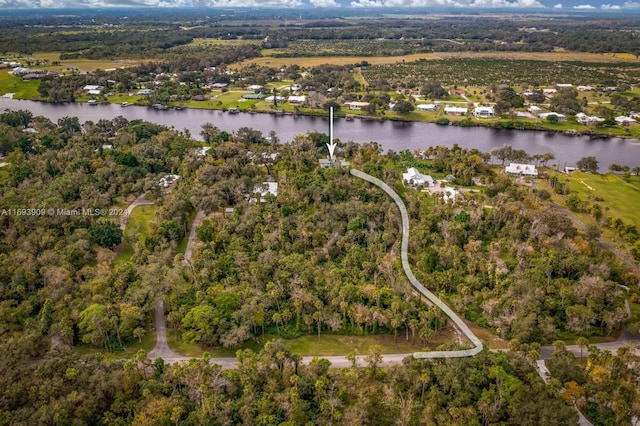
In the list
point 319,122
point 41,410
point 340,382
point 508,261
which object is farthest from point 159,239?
point 319,122

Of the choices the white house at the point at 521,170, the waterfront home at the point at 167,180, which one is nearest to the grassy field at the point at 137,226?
the waterfront home at the point at 167,180

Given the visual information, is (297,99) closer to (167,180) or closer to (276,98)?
(276,98)

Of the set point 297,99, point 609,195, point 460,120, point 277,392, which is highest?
point 297,99

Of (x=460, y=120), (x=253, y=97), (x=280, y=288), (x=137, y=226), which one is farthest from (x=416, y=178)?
(x=253, y=97)

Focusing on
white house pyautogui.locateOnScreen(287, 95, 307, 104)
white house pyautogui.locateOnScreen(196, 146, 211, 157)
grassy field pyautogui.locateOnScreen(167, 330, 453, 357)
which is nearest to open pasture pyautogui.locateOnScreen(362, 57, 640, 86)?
white house pyautogui.locateOnScreen(287, 95, 307, 104)

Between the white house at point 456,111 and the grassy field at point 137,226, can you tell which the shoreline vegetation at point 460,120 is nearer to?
the white house at point 456,111

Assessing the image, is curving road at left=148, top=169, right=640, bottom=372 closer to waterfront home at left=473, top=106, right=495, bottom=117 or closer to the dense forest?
the dense forest

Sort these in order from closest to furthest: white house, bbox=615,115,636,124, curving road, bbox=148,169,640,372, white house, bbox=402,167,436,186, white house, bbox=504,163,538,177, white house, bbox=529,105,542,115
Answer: curving road, bbox=148,169,640,372 < white house, bbox=402,167,436,186 < white house, bbox=504,163,538,177 < white house, bbox=615,115,636,124 < white house, bbox=529,105,542,115
